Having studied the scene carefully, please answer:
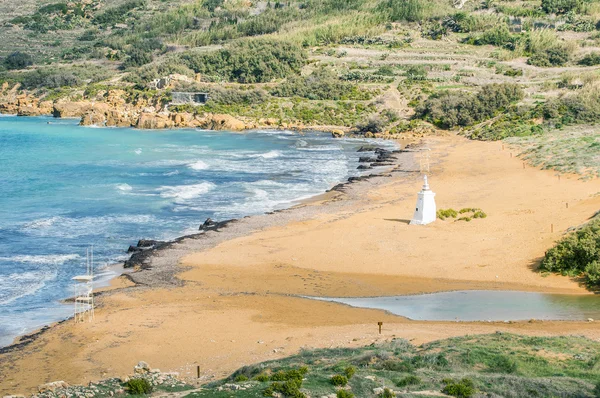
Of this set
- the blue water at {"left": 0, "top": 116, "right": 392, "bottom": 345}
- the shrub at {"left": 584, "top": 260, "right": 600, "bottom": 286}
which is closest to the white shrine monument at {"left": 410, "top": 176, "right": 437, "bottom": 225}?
the shrub at {"left": 584, "top": 260, "right": 600, "bottom": 286}

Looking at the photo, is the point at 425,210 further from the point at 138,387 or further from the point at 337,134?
the point at 337,134

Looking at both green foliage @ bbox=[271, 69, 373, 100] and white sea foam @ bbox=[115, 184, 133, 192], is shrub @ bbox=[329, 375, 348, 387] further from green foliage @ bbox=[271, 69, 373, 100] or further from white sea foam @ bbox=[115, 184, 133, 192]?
green foliage @ bbox=[271, 69, 373, 100]

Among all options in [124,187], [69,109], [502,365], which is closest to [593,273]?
[502,365]

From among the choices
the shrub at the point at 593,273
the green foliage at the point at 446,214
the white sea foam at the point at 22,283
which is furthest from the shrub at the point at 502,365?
the green foliage at the point at 446,214

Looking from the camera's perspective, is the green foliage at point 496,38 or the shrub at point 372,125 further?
the green foliage at point 496,38

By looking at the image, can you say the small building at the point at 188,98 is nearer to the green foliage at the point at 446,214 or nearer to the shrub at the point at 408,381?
the green foliage at the point at 446,214

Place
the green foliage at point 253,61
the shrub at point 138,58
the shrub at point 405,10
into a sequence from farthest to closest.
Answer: the shrub at point 405,10
the shrub at point 138,58
the green foliage at point 253,61
